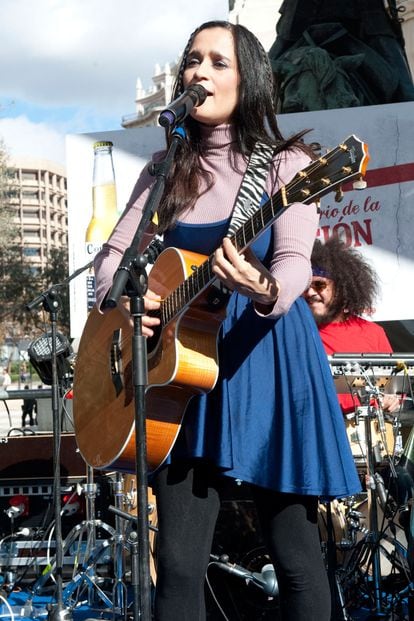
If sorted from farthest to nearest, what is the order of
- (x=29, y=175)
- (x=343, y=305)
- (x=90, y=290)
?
1. (x=29, y=175)
2. (x=90, y=290)
3. (x=343, y=305)

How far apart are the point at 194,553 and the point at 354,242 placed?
15.8ft

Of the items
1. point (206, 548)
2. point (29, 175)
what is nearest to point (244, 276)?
point (206, 548)

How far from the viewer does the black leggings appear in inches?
87.7

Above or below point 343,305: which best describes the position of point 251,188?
below

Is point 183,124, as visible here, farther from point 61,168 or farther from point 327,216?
point 61,168

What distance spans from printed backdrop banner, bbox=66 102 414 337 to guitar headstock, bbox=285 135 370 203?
15.0ft

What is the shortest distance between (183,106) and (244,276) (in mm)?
540

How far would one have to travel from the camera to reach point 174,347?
7.89 feet

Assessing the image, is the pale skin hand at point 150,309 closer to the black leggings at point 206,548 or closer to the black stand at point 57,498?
the black leggings at point 206,548

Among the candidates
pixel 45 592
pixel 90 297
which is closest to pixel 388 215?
pixel 90 297

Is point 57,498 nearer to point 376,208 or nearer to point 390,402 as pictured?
point 390,402

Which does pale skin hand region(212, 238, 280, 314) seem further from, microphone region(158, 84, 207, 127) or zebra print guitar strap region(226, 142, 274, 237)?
microphone region(158, 84, 207, 127)

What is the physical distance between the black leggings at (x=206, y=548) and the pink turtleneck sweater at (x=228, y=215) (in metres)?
0.52

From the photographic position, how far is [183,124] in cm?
246
